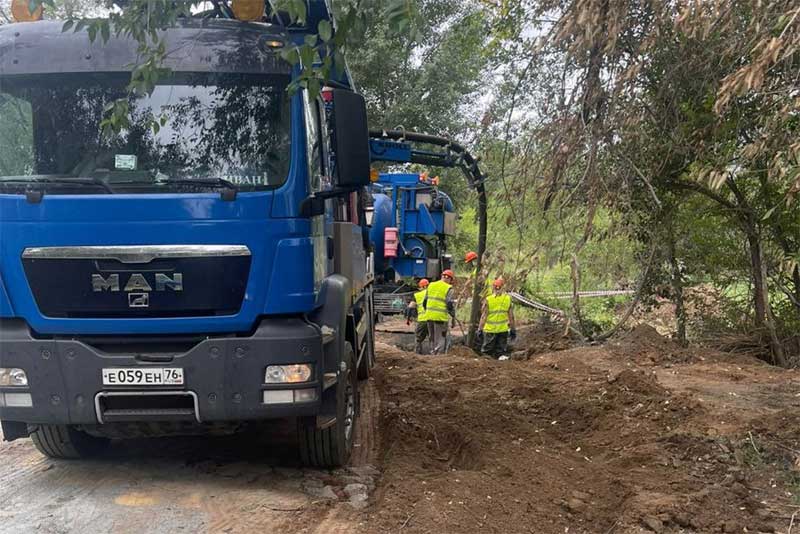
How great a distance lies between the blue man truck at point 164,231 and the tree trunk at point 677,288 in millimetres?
6599

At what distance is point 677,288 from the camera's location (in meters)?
10.1

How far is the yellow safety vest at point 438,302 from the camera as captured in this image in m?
10.6

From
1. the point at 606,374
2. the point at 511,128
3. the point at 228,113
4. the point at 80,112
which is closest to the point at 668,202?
the point at 606,374

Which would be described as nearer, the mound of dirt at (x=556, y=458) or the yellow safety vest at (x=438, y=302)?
the mound of dirt at (x=556, y=458)

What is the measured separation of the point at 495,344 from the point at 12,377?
26.2 feet

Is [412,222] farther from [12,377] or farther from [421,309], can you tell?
[12,377]

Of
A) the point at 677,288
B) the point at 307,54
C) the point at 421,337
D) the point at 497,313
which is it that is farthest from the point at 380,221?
the point at 307,54

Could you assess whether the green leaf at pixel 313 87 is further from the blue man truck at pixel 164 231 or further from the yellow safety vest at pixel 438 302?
the yellow safety vest at pixel 438 302

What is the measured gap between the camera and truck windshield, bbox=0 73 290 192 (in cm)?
414

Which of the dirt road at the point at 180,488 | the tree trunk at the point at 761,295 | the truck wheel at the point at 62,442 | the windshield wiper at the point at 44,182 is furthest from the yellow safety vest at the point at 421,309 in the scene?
the windshield wiper at the point at 44,182

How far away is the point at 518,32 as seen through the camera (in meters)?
6.66

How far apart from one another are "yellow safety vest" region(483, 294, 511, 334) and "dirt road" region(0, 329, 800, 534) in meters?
3.15

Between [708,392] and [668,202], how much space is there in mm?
2682

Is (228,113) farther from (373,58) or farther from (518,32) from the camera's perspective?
(373,58)
